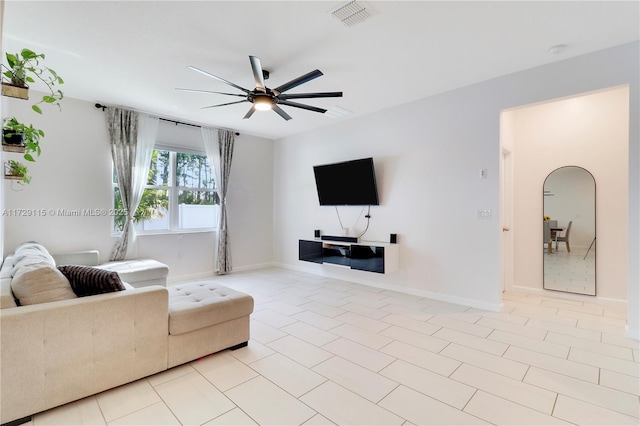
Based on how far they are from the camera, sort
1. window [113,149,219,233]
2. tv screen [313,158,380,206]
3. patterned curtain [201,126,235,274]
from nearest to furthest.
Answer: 1. tv screen [313,158,380,206]
2. window [113,149,219,233]
3. patterned curtain [201,126,235,274]

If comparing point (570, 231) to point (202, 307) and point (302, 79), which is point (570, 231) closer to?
point (302, 79)

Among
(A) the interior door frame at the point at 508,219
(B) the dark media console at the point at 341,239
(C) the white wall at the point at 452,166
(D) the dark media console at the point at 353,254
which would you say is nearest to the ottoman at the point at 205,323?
(D) the dark media console at the point at 353,254

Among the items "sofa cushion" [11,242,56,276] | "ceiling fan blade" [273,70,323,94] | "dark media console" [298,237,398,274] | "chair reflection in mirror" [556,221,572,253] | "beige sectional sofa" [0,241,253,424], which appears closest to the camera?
"beige sectional sofa" [0,241,253,424]

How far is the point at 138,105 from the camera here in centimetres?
444

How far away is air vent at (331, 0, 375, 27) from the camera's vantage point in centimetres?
228

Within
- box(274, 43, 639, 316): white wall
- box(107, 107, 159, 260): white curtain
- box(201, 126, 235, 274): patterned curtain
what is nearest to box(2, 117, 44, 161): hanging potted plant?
box(107, 107, 159, 260): white curtain

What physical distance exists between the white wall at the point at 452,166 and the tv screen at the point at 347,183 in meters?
0.21

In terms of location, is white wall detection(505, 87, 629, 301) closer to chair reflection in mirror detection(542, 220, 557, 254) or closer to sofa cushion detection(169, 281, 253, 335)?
chair reflection in mirror detection(542, 220, 557, 254)

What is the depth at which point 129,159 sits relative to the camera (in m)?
4.55

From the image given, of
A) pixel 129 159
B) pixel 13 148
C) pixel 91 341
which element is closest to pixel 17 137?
pixel 13 148

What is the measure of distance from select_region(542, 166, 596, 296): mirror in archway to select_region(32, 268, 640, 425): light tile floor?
0.61 meters

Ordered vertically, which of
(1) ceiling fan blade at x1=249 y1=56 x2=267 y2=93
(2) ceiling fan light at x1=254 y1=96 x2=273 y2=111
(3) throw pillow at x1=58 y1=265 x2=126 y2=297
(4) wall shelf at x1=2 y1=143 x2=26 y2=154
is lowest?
(3) throw pillow at x1=58 y1=265 x2=126 y2=297

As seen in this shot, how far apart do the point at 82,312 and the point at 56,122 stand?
3.58 metres

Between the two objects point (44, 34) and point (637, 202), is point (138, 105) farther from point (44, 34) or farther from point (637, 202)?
point (637, 202)
